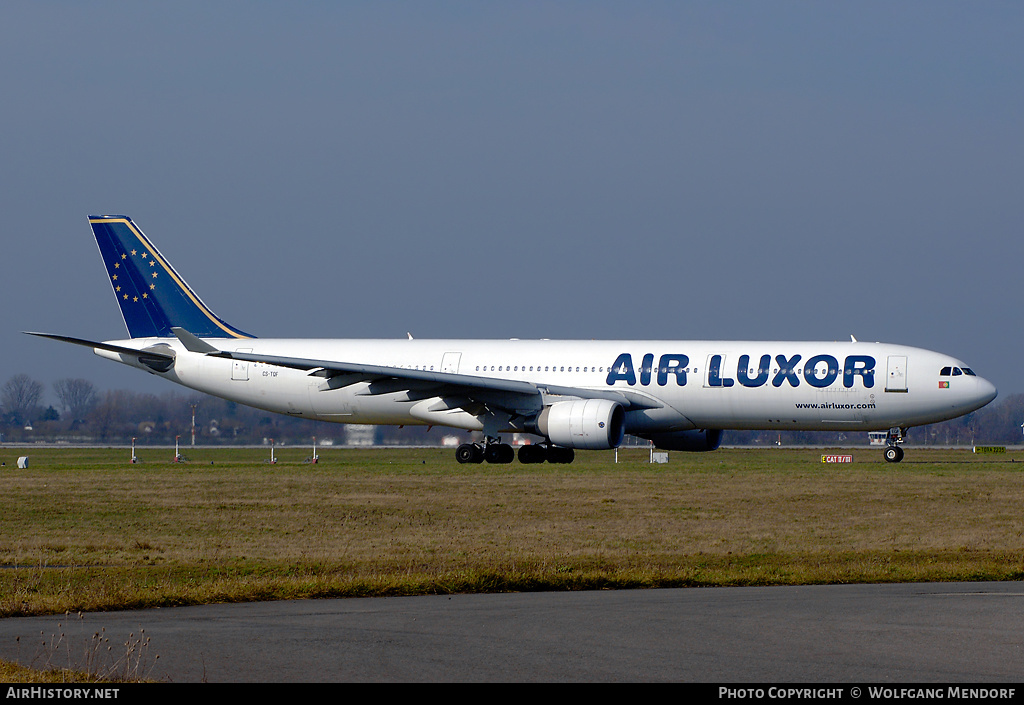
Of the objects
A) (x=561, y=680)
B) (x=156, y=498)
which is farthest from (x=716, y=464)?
(x=561, y=680)

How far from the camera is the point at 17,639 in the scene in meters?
10.1

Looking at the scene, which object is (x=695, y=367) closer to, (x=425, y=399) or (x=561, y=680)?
(x=425, y=399)

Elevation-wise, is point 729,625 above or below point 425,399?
below

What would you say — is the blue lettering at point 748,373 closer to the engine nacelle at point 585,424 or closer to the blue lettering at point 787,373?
the blue lettering at point 787,373

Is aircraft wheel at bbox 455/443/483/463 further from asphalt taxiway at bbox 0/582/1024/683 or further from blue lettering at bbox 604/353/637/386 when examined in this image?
asphalt taxiway at bbox 0/582/1024/683

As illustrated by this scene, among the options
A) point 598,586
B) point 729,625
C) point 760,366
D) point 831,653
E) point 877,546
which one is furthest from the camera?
point 760,366

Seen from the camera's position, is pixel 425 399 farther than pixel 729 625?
Yes

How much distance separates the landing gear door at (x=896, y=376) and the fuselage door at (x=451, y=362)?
13474 millimetres

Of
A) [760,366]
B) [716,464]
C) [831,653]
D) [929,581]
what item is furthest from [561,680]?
[716,464]

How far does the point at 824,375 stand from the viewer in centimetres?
3716

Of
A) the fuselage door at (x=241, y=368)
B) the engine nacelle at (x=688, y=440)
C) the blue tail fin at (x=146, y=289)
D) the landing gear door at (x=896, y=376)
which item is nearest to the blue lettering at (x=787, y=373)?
the landing gear door at (x=896, y=376)

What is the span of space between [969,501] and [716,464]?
14.5 meters

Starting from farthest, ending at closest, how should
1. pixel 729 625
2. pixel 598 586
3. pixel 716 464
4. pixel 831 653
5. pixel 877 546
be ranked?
pixel 716 464, pixel 877 546, pixel 598 586, pixel 729 625, pixel 831 653

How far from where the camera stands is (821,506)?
2636cm
